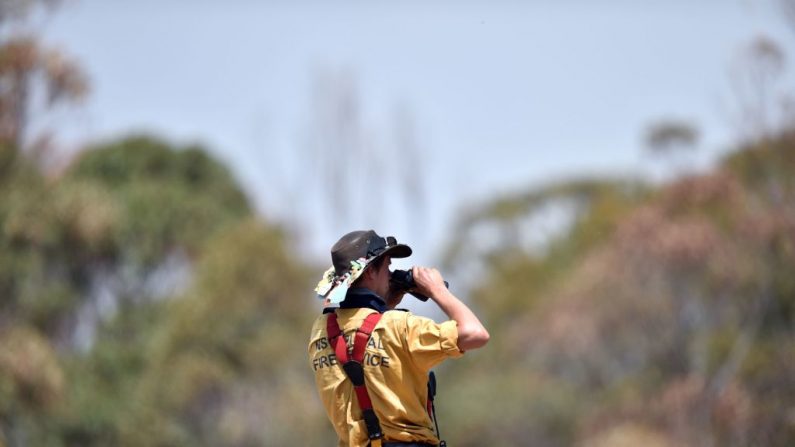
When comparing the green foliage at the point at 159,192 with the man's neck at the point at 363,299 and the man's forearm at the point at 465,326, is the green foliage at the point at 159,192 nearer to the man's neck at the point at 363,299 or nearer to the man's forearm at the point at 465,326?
the man's neck at the point at 363,299

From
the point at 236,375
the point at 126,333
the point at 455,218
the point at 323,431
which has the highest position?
the point at 455,218

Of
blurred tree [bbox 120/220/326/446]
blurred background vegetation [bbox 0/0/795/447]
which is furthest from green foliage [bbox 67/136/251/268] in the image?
blurred tree [bbox 120/220/326/446]

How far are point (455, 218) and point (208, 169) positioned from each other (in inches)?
655

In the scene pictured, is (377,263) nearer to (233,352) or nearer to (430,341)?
(430,341)

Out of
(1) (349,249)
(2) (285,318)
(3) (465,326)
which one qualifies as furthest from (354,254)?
(2) (285,318)

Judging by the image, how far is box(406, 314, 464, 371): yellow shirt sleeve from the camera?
223 inches

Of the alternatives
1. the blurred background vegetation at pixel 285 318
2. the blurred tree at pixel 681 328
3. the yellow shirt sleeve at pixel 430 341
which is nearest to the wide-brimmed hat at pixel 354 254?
the yellow shirt sleeve at pixel 430 341

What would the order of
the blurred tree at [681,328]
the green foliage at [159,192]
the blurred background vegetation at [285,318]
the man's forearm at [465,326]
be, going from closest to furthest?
the man's forearm at [465,326] → the blurred background vegetation at [285,318] → the blurred tree at [681,328] → the green foliage at [159,192]

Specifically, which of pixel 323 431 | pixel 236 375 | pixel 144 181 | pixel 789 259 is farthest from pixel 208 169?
pixel 789 259

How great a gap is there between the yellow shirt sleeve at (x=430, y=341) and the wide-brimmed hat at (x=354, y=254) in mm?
389

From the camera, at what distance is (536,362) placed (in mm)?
45438

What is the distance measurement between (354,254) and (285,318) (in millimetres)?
26319

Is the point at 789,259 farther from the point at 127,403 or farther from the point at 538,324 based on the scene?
the point at 127,403

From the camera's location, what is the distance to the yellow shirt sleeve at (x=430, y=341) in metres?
5.67
